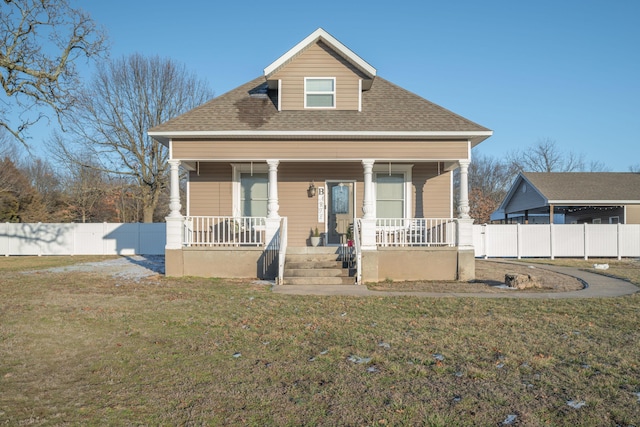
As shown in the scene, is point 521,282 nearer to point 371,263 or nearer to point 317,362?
point 371,263

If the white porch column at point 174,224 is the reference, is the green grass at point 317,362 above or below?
below

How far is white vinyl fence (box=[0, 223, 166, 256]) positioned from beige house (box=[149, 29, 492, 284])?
9134 millimetres

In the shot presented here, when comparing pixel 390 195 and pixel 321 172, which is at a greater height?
pixel 321 172

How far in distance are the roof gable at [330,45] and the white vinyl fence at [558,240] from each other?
1004cm

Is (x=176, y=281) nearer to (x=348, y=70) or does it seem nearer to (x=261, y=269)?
(x=261, y=269)

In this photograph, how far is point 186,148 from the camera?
452 inches

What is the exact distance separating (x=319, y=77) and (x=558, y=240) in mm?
13497

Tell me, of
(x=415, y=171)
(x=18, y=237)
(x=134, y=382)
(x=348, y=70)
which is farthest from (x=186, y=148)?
(x=18, y=237)

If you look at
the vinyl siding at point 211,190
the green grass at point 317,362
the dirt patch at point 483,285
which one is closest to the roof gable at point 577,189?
the dirt patch at point 483,285

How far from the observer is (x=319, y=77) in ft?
41.5

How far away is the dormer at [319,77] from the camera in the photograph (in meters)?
12.5

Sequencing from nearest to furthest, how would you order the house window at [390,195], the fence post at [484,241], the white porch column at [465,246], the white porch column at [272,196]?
the white porch column at [465,246]
the white porch column at [272,196]
the house window at [390,195]
the fence post at [484,241]

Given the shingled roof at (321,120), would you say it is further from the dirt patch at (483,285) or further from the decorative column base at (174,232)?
the dirt patch at (483,285)

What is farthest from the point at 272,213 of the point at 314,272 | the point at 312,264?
the point at 314,272
